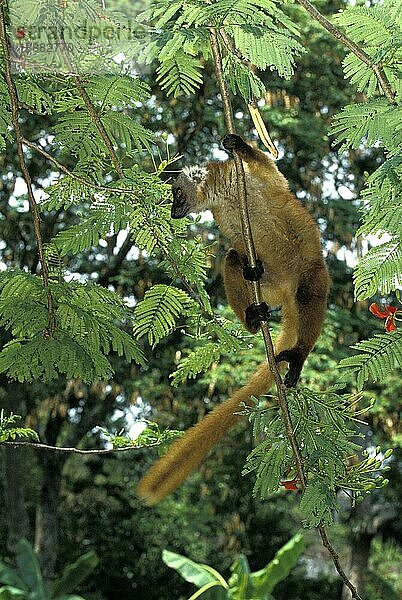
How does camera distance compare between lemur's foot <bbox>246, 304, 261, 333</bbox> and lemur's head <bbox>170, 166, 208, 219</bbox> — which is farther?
lemur's head <bbox>170, 166, 208, 219</bbox>

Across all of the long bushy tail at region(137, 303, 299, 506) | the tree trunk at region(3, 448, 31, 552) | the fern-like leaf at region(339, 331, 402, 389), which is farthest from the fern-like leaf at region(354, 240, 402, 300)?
the tree trunk at region(3, 448, 31, 552)

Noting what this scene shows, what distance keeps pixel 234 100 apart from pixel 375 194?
6804 millimetres

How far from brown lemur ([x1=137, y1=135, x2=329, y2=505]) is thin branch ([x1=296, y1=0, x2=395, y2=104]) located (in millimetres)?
901

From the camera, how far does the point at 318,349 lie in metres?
8.20

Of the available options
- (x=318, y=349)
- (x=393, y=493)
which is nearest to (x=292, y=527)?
(x=393, y=493)

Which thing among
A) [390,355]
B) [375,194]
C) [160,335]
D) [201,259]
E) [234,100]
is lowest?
[390,355]

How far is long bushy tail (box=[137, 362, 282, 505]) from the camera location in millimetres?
2256

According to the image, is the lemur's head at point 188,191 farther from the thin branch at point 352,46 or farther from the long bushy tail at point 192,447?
the thin branch at point 352,46

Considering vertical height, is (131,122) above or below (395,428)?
below

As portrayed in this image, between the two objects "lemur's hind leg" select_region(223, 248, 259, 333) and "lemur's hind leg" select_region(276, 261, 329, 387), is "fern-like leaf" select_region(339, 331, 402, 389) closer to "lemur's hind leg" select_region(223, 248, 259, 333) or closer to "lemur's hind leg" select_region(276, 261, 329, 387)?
"lemur's hind leg" select_region(276, 261, 329, 387)

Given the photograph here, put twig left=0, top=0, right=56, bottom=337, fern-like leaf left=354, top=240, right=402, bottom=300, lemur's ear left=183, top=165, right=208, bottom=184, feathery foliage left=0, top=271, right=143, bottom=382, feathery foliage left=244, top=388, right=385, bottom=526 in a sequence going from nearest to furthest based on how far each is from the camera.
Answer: twig left=0, top=0, right=56, bottom=337
fern-like leaf left=354, top=240, right=402, bottom=300
feathery foliage left=244, top=388, right=385, bottom=526
feathery foliage left=0, top=271, right=143, bottom=382
lemur's ear left=183, top=165, right=208, bottom=184

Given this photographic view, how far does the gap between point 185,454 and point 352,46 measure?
46.6 inches

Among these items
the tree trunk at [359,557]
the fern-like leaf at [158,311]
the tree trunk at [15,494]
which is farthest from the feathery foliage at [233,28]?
the tree trunk at [359,557]

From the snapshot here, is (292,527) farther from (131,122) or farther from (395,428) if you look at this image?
(131,122)
